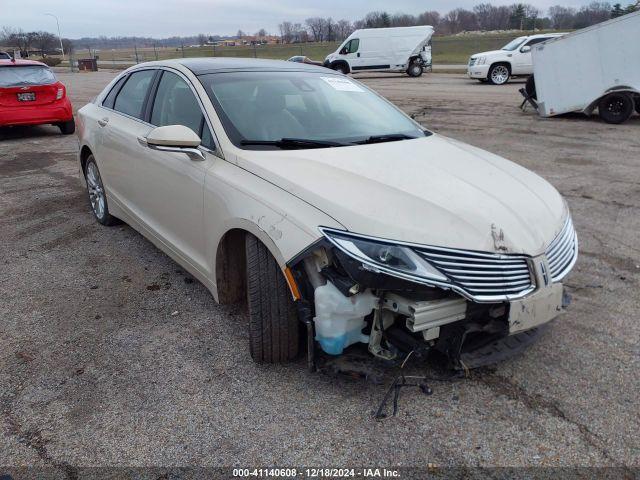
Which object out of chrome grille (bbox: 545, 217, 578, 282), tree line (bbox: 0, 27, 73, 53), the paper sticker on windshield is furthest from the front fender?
tree line (bbox: 0, 27, 73, 53)

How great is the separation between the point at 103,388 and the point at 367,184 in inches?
68.1

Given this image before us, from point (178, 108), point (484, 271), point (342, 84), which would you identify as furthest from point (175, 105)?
point (484, 271)

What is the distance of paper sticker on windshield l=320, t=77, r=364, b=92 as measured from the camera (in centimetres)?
409

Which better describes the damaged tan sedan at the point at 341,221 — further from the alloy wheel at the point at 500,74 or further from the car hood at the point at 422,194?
the alloy wheel at the point at 500,74

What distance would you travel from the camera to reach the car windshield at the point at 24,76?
10.2 metres

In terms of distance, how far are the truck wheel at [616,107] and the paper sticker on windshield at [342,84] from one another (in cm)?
913

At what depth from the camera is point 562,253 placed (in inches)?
113

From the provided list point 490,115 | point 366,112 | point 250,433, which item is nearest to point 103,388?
point 250,433

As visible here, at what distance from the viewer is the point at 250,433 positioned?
252 centimetres

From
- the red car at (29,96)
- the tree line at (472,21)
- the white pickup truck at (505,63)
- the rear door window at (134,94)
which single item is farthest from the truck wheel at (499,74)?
the tree line at (472,21)

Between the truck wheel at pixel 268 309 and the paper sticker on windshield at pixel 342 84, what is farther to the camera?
the paper sticker on windshield at pixel 342 84

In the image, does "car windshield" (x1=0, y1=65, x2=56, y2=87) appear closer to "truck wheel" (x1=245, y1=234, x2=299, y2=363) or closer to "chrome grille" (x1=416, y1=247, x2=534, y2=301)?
"truck wheel" (x1=245, y1=234, x2=299, y2=363)

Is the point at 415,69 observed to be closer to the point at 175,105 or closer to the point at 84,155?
the point at 84,155

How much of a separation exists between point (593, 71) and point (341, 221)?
1085cm
